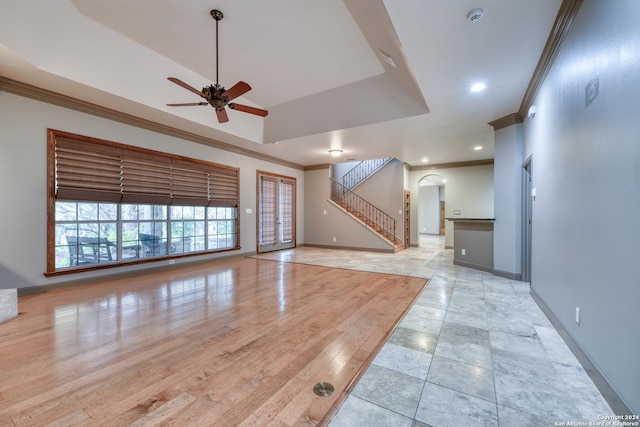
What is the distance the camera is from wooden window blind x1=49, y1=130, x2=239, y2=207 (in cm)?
412

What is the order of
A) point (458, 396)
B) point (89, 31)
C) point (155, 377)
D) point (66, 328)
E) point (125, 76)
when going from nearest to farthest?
point (458, 396)
point (155, 377)
point (66, 328)
point (89, 31)
point (125, 76)

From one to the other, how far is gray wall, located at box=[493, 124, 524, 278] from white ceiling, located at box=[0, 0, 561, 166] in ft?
1.78

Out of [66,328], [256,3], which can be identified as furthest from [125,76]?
[66,328]

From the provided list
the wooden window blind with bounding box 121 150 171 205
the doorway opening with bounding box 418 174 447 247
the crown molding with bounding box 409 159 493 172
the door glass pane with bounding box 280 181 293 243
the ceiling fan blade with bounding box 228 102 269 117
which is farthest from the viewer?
the doorway opening with bounding box 418 174 447 247

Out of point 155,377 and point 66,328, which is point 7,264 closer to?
point 66,328

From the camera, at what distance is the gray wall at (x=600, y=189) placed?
140cm

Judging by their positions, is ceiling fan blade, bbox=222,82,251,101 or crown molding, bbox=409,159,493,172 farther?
crown molding, bbox=409,159,493,172

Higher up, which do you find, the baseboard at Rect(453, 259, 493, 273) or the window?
the window

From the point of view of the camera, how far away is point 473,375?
1.89m

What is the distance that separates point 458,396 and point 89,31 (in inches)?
225

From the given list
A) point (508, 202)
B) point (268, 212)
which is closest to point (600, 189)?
point (508, 202)

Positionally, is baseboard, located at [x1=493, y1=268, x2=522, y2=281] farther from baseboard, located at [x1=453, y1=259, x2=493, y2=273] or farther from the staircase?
the staircase

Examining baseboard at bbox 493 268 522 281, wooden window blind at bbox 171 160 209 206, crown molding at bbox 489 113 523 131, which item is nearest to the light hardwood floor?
baseboard at bbox 493 268 522 281

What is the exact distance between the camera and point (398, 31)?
253 centimetres
